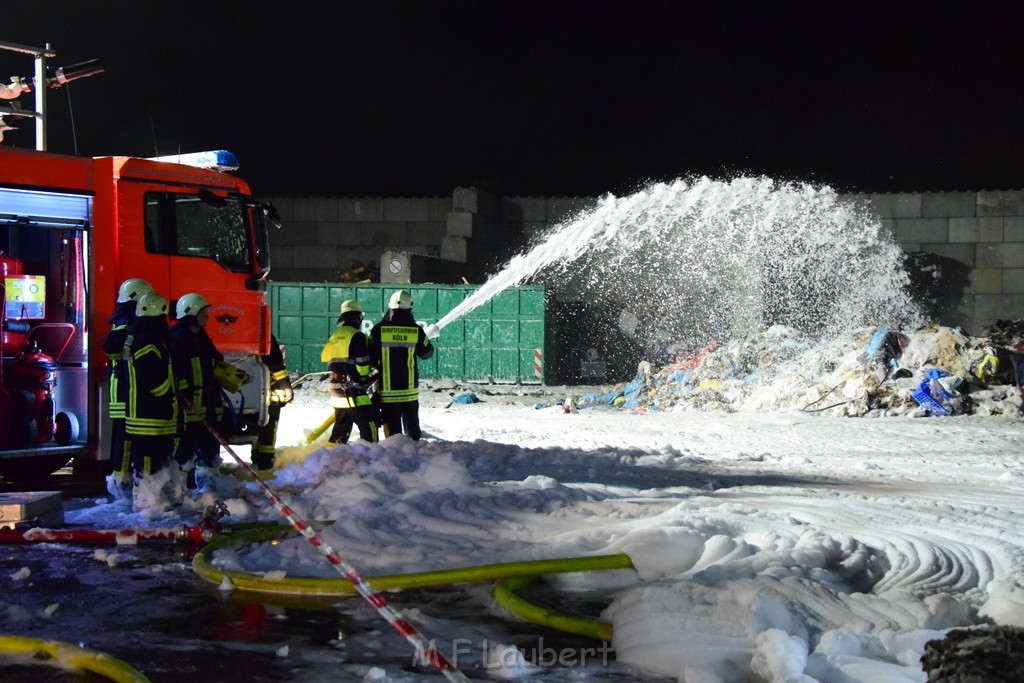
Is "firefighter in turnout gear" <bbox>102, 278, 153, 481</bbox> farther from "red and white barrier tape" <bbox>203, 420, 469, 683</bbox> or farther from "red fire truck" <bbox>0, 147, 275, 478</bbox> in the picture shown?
"red and white barrier tape" <bbox>203, 420, 469, 683</bbox>

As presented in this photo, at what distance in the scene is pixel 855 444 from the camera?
1192 cm

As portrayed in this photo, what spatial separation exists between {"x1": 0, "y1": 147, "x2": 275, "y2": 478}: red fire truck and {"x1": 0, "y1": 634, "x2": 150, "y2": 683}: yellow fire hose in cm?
450

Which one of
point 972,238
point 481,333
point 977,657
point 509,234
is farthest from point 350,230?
point 977,657

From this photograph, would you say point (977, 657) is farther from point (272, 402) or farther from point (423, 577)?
point (272, 402)

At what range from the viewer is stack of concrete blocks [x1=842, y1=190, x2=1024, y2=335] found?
2389cm

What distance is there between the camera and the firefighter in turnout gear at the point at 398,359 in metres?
9.67

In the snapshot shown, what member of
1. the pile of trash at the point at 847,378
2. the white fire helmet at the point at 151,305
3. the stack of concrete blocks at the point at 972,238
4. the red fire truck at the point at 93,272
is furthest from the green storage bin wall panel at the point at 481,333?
the white fire helmet at the point at 151,305

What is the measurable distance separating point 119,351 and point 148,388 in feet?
1.50

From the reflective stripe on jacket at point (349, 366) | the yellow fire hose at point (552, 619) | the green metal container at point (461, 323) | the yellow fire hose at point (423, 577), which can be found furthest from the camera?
the green metal container at point (461, 323)

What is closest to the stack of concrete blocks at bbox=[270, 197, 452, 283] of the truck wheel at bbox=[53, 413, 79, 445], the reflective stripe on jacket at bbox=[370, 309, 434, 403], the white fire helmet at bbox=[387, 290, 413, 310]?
the white fire helmet at bbox=[387, 290, 413, 310]

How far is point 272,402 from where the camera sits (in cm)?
957

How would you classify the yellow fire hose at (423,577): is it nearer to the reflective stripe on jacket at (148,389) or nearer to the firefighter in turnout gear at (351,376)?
the reflective stripe on jacket at (148,389)

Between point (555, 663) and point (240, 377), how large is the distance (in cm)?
506

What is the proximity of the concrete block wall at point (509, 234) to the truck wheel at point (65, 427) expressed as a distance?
46.9 feet
